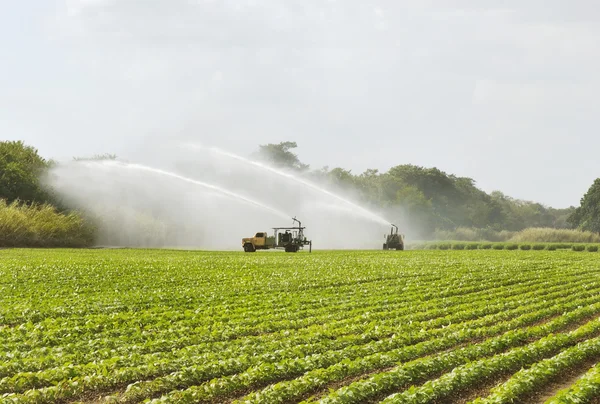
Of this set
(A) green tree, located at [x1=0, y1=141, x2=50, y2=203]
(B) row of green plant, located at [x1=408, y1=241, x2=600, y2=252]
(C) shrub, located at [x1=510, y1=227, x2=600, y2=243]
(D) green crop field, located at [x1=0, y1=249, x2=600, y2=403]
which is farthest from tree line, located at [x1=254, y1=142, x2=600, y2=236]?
(D) green crop field, located at [x1=0, y1=249, x2=600, y2=403]

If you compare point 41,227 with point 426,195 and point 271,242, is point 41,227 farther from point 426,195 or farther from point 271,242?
point 426,195

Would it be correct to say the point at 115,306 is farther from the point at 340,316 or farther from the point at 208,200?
the point at 208,200

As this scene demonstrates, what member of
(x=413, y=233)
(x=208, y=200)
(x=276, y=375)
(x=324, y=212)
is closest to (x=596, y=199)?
(x=413, y=233)

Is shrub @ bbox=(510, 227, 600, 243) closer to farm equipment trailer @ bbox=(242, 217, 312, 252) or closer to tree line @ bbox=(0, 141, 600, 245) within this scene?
tree line @ bbox=(0, 141, 600, 245)

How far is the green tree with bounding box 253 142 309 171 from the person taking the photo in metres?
124

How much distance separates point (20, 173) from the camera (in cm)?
6097

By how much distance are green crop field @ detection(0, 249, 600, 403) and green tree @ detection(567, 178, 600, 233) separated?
74.2 m

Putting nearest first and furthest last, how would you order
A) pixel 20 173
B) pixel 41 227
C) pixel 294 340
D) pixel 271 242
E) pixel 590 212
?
pixel 294 340, pixel 271 242, pixel 41 227, pixel 20 173, pixel 590 212

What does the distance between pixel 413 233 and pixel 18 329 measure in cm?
9640

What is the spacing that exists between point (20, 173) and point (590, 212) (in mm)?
76710

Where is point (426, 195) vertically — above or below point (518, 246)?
above

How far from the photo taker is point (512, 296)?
22516 millimetres

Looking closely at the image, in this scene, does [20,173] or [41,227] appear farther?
[20,173]

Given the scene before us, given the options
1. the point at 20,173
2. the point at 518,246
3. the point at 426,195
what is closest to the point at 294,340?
the point at 20,173
